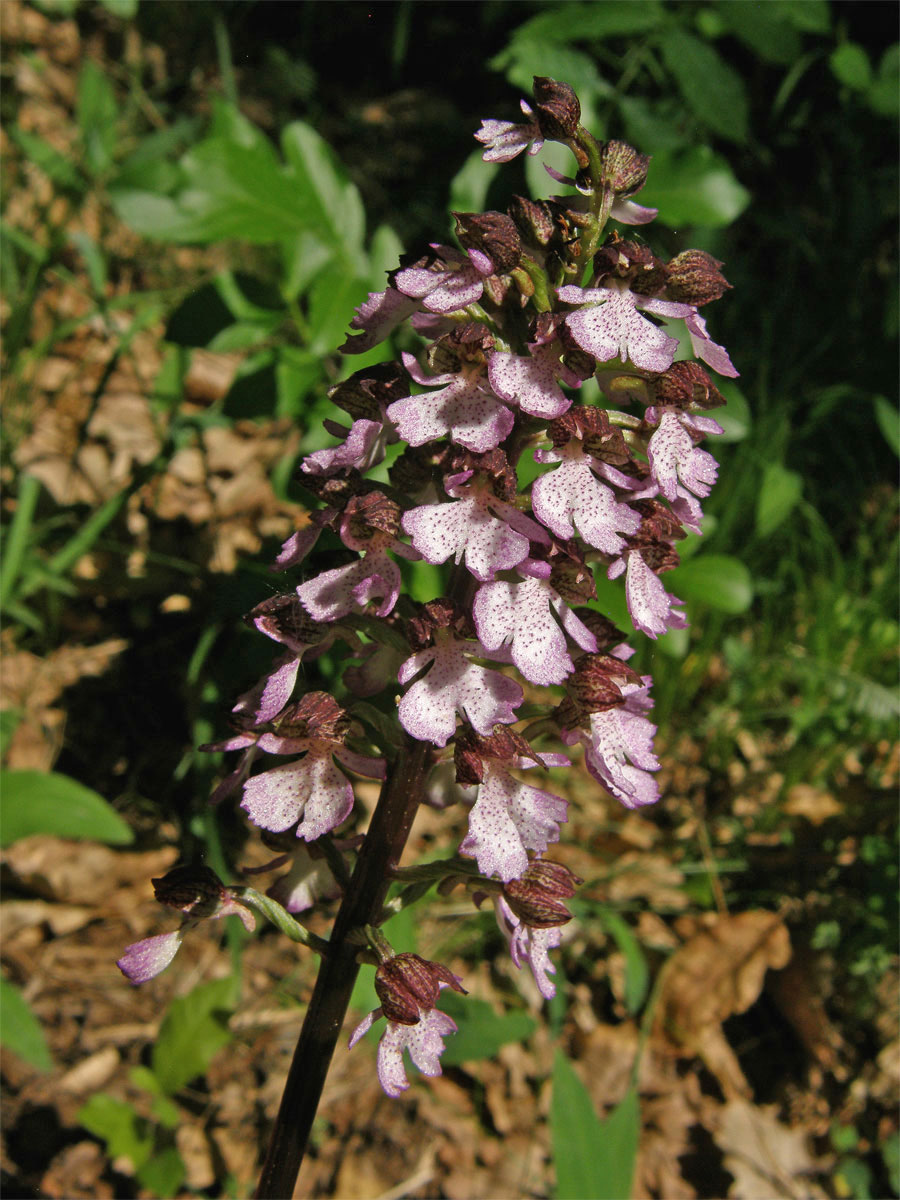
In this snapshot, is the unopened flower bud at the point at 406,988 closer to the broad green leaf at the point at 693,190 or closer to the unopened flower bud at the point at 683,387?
the unopened flower bud at the point at 683,387

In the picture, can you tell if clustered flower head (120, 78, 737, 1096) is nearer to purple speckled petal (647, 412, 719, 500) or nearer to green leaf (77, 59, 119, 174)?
purple speckled petal (647, 412, 719, 500)

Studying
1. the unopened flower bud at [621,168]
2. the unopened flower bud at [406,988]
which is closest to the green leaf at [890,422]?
the unopened flower bud at [621,168]

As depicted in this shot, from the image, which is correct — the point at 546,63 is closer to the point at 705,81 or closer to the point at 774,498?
the point at 705,81

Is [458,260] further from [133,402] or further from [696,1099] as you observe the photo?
[133,402]

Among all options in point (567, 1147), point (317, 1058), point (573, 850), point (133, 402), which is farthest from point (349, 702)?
point (133, 402)

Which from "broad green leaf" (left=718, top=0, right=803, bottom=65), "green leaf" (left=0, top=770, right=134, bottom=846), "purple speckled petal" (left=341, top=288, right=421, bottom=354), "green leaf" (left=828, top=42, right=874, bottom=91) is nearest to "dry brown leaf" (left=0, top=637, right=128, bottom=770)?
"green leaf" (left=0, top=770, right=134, bottom=846)

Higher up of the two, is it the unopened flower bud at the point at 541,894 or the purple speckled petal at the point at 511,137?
the purple speckled petal at the point at 511,137
